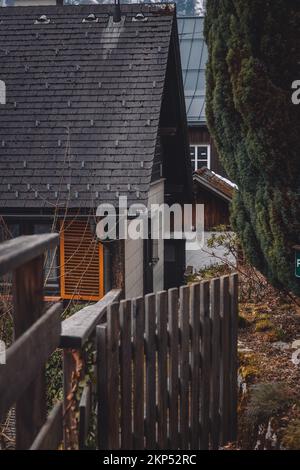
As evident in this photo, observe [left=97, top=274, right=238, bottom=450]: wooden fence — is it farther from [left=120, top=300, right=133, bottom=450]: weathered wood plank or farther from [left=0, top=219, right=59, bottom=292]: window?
[left=0, top=219, right=59, bottom=292]: window

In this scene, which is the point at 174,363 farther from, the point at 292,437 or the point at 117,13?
the point at 117,13

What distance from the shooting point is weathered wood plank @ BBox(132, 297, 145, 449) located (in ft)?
12.5

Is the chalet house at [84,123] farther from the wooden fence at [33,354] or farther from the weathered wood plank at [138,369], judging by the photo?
the wooden fence at [33,354]

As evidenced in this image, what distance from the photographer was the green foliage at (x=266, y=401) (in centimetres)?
512

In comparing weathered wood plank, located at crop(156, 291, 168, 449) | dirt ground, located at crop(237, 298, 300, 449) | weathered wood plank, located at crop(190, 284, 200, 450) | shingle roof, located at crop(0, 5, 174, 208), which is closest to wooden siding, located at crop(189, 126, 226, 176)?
shingle roof, located at crop(0, 5, 174, 208)

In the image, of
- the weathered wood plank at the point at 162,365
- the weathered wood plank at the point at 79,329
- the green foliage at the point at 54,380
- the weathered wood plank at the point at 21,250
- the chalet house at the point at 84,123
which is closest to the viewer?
the weathered wood plank at the point at 21,250

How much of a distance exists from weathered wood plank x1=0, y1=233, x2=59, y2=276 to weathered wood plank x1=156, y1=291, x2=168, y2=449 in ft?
3.18

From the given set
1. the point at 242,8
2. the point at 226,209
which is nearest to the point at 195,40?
the point at 226,209

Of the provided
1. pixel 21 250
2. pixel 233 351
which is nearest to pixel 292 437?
pixel 233 351

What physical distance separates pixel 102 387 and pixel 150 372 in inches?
18.1

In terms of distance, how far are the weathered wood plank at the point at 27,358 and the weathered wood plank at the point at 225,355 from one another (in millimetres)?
1653

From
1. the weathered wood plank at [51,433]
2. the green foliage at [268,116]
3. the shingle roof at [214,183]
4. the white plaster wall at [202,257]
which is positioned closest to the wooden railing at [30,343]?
the weathered wood plank at [51,433]

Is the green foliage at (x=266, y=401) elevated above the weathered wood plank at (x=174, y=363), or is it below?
below

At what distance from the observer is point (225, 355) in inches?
187
